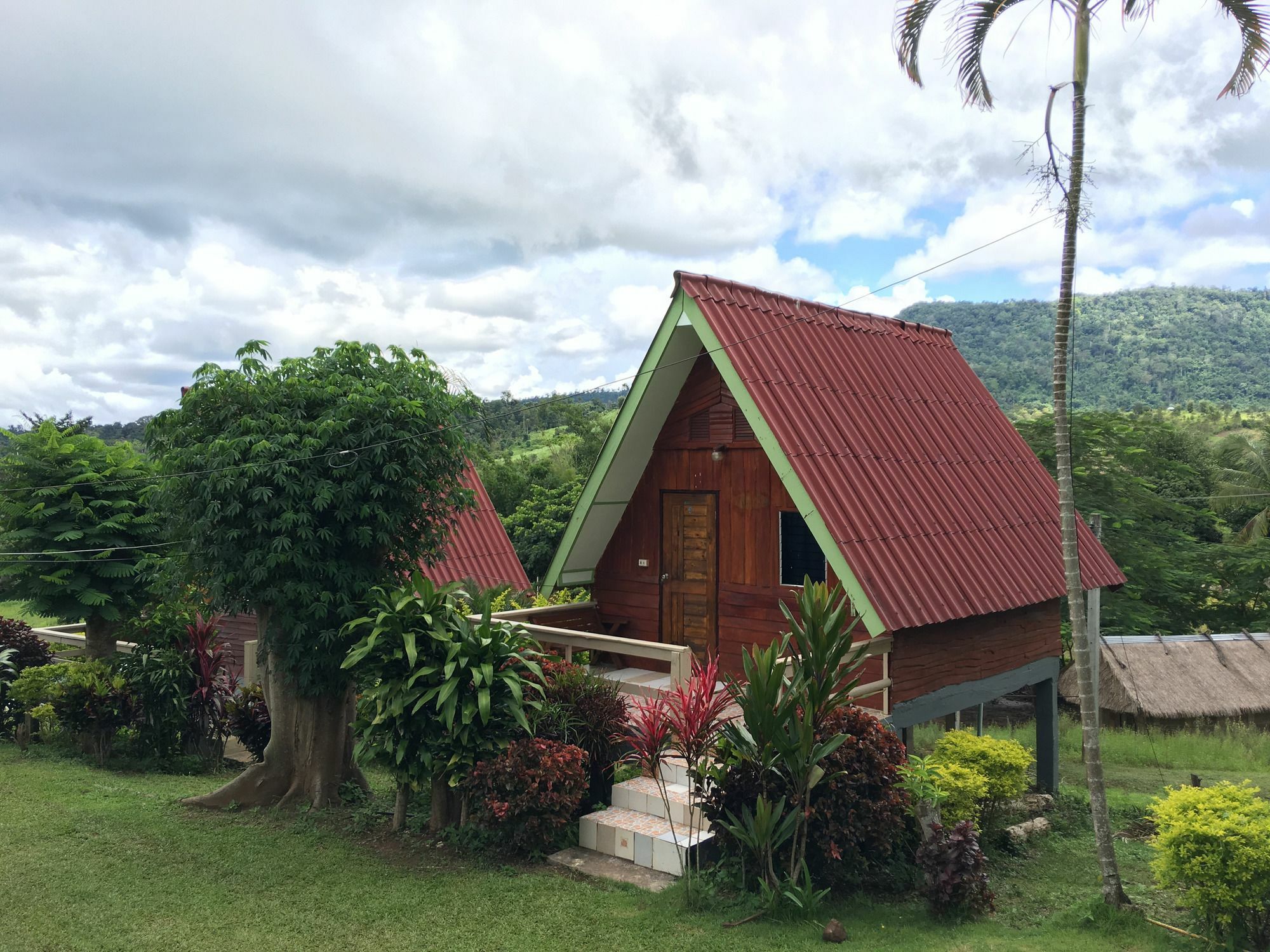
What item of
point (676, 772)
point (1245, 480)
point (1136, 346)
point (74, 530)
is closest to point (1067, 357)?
point (676, 772)

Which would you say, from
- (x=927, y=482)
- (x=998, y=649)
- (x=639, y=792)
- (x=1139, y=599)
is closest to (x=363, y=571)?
(x=639, y=792)

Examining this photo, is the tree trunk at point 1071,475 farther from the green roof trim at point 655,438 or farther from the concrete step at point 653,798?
the concrete step at point 653,798

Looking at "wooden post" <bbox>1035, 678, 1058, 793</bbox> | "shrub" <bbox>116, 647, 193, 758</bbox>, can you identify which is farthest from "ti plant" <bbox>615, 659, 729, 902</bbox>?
"shrub" <bbox>116, 647, 193, 758</bbox>

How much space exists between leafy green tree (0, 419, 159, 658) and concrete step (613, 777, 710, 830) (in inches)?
381

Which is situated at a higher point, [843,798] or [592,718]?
[592,718]

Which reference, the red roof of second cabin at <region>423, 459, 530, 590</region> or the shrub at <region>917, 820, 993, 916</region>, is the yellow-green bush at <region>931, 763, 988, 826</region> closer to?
the shrub at <region>917, 820, 993, 916</region>

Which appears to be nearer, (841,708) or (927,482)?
(841,708)

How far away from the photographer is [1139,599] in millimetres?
26422

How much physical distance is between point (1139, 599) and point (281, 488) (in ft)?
79.7

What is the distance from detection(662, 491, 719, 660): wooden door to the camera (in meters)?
12.0

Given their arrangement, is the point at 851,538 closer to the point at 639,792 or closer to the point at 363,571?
the point at 639,792

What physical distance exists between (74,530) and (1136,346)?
291 ft

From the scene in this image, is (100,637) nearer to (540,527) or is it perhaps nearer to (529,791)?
(529,791)

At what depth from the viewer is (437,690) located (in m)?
8.62
